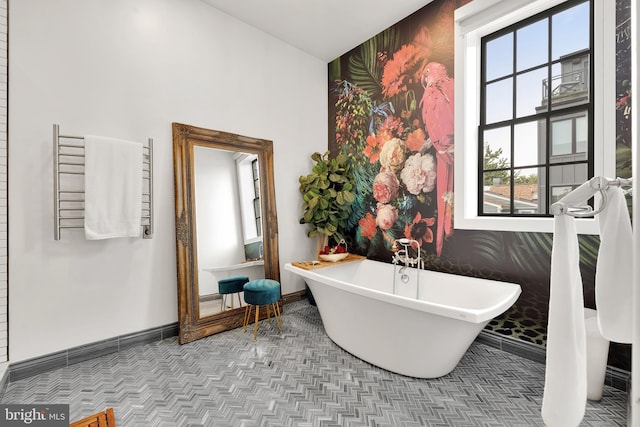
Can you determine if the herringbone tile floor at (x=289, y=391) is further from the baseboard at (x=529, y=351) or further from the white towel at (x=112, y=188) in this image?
the white towel at (x=112, y=188)

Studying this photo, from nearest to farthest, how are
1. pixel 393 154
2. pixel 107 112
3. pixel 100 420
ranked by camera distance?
pixel 100 420 < pixel 107 112 < pixel 393 154

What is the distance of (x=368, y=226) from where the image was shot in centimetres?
319

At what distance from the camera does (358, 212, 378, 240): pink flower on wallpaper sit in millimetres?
3127

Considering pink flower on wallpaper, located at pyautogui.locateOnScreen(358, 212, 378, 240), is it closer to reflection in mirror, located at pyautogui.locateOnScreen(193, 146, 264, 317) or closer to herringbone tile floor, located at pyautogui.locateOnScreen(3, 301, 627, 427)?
reflection in mirror, located at pyautogui.locateOnScreen(193, 146, 264, 317)

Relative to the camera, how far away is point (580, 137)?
80.4 inches

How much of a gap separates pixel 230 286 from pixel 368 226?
5.18 feet

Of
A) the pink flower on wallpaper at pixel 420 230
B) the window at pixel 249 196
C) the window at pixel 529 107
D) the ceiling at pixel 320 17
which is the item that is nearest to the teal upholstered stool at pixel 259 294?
the window at pixel 249 196

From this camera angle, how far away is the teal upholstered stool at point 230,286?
260 centimetres

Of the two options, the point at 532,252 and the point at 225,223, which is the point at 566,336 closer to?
the point at 532,252

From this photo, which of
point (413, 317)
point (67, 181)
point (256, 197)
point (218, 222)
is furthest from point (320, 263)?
point (67, 181)

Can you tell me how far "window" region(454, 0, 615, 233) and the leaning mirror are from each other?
186cm

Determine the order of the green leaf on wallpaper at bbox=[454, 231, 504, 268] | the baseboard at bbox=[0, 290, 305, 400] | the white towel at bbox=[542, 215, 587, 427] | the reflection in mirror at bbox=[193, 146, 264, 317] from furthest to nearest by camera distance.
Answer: the reflection in mirror at bbox=[193, 146, 264, 317] → the green leaf on wallpaper at bbox=[454, 231, 504, 268] → the baseboard at bbox=[0, 290, 305, 400] → the white towel at bbox=[542, 215, 587, 427]

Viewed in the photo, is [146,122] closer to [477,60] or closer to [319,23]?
[319,23]

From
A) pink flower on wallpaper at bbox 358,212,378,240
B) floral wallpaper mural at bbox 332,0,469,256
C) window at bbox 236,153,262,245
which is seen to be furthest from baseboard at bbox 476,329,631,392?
window at bbox 236,153,262,245
